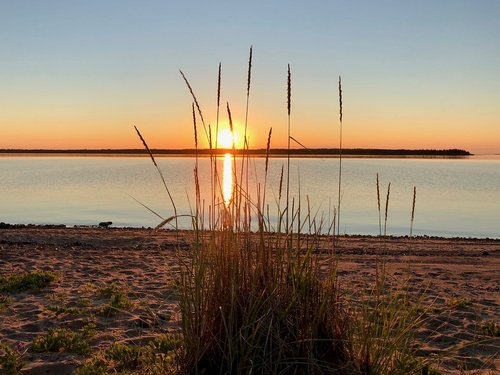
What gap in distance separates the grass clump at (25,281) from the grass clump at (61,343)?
2.77 meters

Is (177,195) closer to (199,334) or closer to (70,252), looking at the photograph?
(70,252)

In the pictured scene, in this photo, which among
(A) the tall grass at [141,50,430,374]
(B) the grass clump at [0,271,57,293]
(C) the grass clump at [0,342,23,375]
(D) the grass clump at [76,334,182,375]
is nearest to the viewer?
(A) the tall grass at [141,50,430,374]

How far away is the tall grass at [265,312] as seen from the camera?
3.36m

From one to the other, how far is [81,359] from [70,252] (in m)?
8.48

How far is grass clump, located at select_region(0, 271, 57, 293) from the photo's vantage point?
26.2ft

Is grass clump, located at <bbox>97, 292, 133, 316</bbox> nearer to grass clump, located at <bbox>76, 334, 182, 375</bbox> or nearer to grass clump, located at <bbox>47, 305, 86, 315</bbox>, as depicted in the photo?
grass clump, located at <bbox>47, 305, 86, 315</bbox>

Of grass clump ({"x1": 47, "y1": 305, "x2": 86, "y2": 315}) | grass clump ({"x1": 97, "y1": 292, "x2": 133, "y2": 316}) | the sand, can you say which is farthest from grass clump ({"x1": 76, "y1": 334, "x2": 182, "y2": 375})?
grass clump ({"x1": 47, "y1": 305, "x2": 86, "y2": 315})

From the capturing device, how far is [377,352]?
345cm

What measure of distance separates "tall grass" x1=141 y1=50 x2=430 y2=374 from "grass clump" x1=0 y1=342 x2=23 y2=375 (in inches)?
78.4

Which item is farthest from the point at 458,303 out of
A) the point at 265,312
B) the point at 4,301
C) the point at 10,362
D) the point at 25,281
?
the point at 25,281

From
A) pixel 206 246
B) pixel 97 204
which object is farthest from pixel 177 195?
pixel 206 246

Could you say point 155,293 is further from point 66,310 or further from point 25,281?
point 25,281

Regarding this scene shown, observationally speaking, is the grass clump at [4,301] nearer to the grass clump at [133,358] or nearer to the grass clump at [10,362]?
the grass clump at [10,362]

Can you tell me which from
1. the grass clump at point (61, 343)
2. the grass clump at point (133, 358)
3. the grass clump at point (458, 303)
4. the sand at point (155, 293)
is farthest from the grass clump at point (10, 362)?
the grass clump at point (458, 303)
